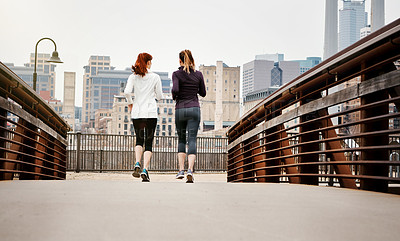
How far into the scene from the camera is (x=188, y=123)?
686 centimetres

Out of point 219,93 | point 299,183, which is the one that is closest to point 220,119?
point 219,93

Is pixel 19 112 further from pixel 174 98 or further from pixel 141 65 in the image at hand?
pixel 174 98

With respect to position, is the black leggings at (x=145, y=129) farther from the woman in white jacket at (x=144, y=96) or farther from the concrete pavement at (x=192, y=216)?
the concrete pavement at (x=192, y=216)

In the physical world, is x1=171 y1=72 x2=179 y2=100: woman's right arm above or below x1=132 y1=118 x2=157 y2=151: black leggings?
above

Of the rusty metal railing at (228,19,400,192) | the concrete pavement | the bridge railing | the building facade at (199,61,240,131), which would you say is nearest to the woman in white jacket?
the rusty metal railing at (228,19,400,192)

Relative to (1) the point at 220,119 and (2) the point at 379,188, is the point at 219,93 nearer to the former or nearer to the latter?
(1) the point at 220,119

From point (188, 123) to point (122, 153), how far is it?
1330cm

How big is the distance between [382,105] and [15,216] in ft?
10.3

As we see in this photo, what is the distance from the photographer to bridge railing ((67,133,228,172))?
18.2 meters

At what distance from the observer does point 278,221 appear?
9.26ft

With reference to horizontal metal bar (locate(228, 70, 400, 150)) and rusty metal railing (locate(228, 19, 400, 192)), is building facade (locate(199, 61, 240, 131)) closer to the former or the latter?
rusty metal railing (locate(228, 19, 400, 192))

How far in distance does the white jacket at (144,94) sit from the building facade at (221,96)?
175062 mm

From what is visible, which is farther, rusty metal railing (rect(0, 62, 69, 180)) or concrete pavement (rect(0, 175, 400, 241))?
rusty metal railing (rect(0, 62, 69, 180))

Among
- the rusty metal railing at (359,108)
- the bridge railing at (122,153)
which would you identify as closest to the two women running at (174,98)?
the rusty metal railing at (359,108)
